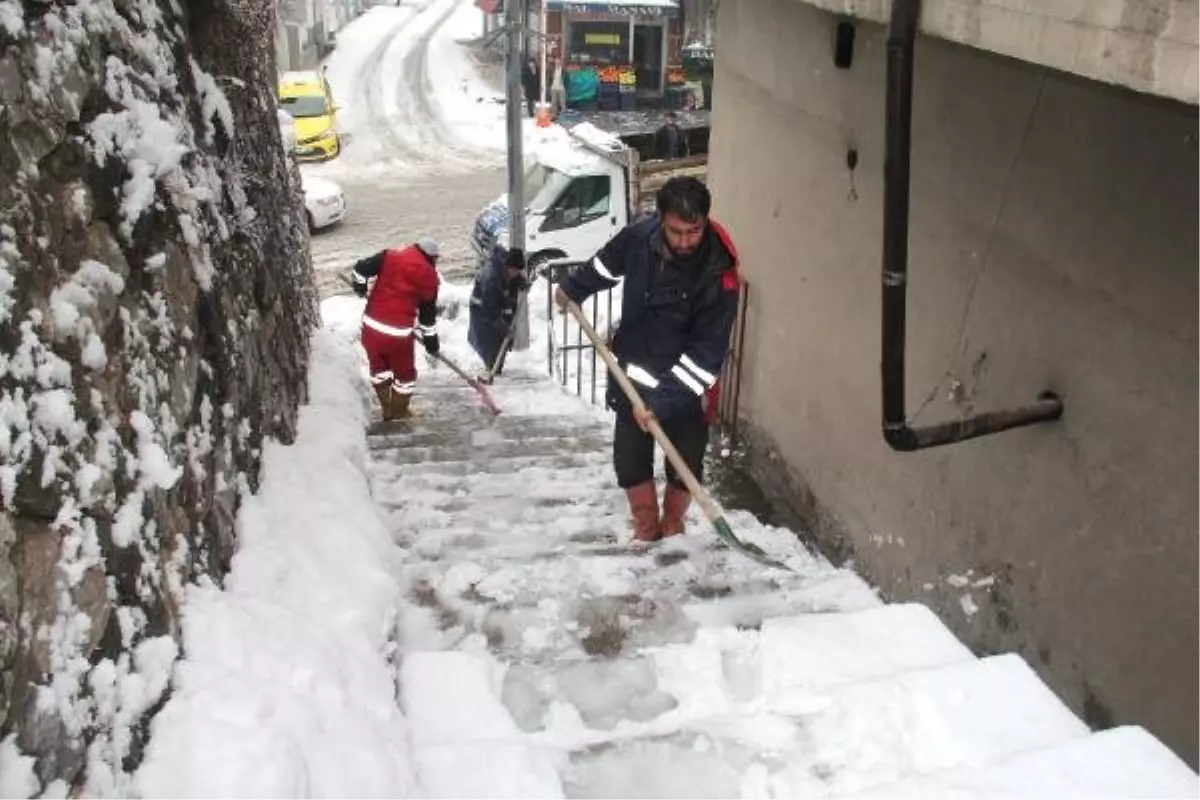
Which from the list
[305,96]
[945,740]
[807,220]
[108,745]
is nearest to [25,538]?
[108,745]

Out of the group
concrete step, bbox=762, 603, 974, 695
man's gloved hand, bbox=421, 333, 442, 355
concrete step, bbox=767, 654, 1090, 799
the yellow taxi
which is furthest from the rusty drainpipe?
the yellow taxi

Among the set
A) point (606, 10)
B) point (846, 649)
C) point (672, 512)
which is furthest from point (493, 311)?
point (606, 10)

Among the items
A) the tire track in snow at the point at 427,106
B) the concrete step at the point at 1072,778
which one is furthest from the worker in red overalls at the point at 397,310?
the tire track in snow at the point at 427,106

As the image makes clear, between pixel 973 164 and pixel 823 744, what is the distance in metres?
2.40

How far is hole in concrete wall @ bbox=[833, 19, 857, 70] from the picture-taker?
17.1 feet

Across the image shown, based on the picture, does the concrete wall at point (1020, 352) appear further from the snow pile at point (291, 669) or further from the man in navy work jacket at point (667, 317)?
the snow pile at point (291, 669)

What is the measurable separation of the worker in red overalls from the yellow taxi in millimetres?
14909

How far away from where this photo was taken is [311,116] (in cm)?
2191

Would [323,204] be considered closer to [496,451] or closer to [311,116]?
[311,116]

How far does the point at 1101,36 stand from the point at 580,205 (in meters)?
12.7

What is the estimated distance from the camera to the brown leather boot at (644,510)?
17.4 feet

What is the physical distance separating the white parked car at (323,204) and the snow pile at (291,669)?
14.2 metres

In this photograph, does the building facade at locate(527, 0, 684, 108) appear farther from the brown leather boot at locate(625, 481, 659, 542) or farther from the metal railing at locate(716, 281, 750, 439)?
the brown leather boot at locate(625, 481, 659, 542)

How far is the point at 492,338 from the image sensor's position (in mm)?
10812
